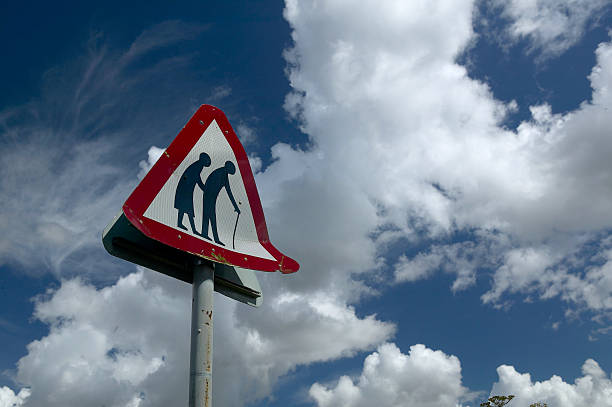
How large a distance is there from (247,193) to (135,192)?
147 cm

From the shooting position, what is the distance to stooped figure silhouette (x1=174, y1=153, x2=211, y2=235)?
14.6 ft

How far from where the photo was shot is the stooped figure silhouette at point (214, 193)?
4.72m

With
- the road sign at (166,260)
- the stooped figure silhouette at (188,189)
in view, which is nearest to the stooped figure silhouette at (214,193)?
the stooped figure silhouette at (188,189)

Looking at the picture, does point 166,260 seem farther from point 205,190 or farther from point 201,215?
point 205,190

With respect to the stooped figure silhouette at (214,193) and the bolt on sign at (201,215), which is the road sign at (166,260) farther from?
the stooped figure silhouette at (214,193)

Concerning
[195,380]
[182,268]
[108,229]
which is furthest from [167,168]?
[195,380]

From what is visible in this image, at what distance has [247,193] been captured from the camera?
533 centimetres

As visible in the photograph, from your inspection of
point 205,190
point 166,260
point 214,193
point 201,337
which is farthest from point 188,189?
point 201,337

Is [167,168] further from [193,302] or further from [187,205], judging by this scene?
[193,302]

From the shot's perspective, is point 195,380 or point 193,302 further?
point 193,302

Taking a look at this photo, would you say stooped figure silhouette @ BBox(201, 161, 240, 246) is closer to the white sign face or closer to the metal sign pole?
the white sign face

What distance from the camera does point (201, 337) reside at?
410cm

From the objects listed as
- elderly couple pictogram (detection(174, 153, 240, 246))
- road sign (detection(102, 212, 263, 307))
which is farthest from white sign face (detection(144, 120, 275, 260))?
road sign (detection(102, 212, 263, 307))

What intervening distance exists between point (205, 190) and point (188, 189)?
235 mm
